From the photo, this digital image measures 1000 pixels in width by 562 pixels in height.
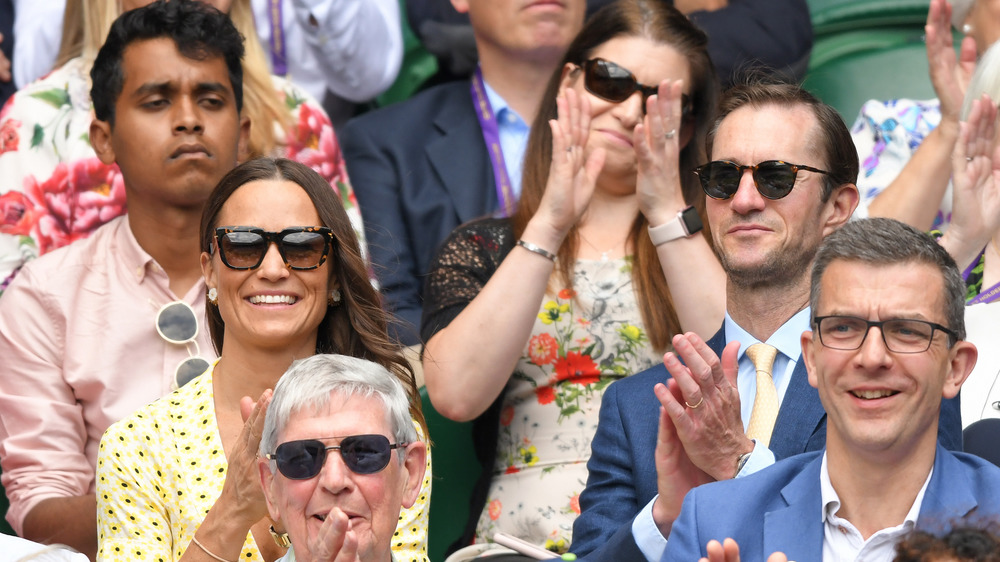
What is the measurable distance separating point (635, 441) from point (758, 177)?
669mm

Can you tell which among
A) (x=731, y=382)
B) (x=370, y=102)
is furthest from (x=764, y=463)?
(x=370, y=102)

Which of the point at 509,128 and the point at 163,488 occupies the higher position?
the point at 509,128

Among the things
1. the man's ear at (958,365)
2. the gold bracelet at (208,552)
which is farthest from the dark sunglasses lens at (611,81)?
the gold bracelet at (208,552)

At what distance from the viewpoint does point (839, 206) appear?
11.2 feet

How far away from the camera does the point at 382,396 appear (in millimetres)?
2809

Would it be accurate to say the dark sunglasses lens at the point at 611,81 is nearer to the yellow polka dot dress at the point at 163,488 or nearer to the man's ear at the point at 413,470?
the yellow polka dot dress at the point at 163,488

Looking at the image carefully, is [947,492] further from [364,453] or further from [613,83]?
[613,83]

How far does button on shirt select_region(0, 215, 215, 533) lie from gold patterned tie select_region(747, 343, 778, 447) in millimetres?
1520

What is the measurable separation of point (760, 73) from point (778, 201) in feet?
2.26

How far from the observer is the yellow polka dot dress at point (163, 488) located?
3.06 meters

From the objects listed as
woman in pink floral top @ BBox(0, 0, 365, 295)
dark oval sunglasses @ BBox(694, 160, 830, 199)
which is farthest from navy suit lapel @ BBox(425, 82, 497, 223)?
dark oval sunglasses @ BBox(694, 160, 830, 199)

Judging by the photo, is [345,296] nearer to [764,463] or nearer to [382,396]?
[382,396]

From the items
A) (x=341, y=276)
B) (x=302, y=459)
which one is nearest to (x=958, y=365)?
(x=302, y=459)

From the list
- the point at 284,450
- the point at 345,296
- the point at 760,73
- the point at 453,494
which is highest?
the point at 760,73
